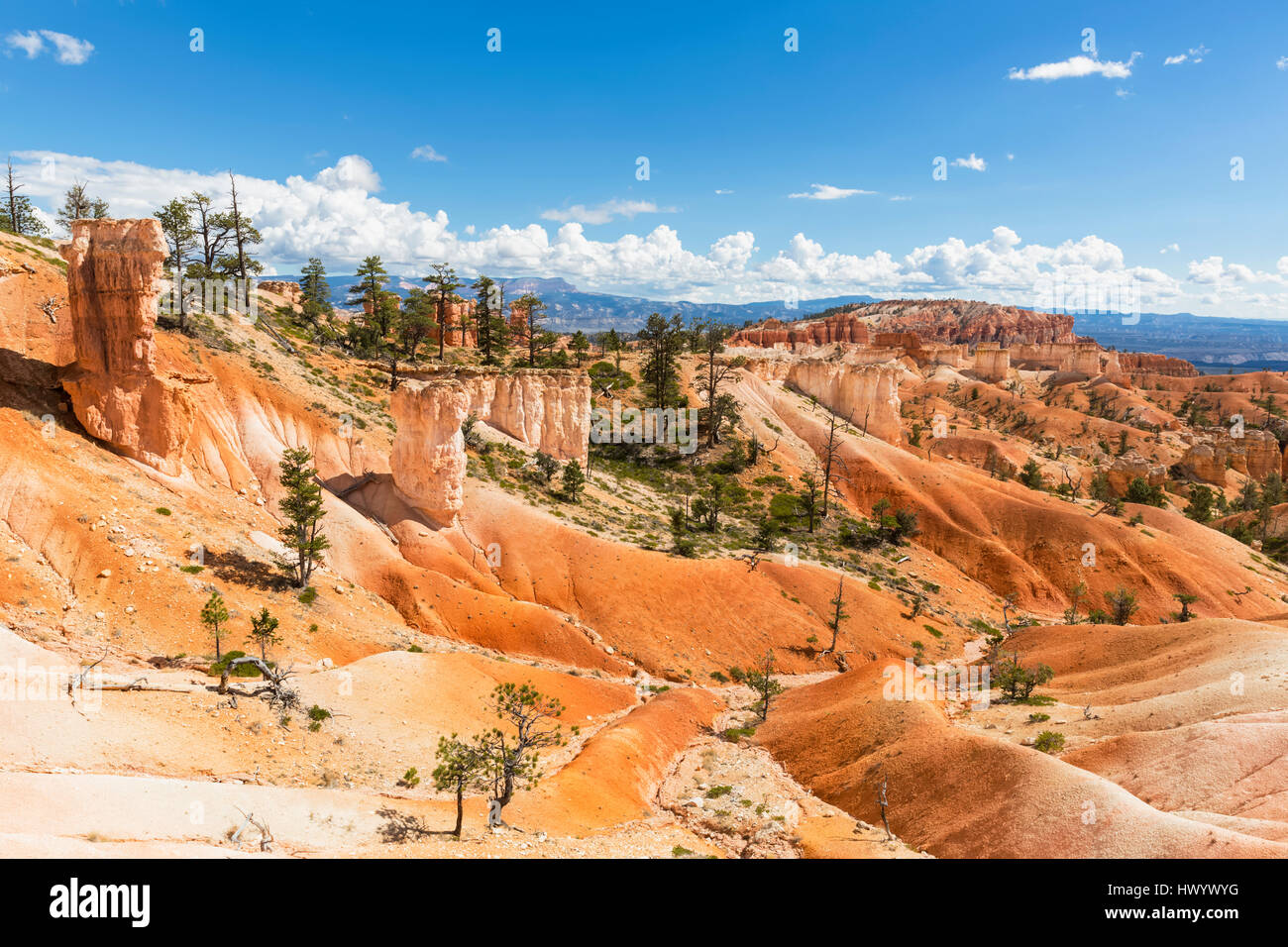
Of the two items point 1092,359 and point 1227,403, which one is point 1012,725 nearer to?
point 1227,403

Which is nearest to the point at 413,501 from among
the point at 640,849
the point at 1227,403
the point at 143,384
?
the point at 143,384

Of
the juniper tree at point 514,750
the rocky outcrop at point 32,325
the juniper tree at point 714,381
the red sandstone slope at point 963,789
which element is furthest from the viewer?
the juniper tree at point 714,381

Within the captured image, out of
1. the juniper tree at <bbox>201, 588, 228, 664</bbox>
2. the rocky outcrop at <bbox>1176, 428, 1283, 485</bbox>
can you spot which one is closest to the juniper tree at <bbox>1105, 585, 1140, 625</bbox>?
the rocky outcrop at <bbox>1176, 428, 1283, 485</bbox>

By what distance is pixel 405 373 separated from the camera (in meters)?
55.8

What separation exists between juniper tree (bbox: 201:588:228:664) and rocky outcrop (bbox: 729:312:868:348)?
129 metres

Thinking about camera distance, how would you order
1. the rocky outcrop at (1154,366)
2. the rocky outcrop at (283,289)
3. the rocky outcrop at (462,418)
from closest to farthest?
1. the rocky outcrop at (462,418)
2. the rocky outcrop at (283,289)
3. the rocky outcrop at (1154,366)

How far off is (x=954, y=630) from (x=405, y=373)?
48221 millimetres

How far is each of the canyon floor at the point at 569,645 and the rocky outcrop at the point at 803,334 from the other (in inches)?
3719

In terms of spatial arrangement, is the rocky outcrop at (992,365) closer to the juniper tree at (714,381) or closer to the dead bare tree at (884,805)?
the juniper tree at (714,381)

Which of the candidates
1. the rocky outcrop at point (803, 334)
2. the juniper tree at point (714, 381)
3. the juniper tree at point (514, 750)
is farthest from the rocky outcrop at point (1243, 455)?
the juniper tree at point (514, 750)

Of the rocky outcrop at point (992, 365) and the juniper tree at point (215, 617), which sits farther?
the rocky outcrop at point (992, 365)

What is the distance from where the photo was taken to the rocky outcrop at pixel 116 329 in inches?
1174

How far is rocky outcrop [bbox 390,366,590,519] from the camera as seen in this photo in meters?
38.8

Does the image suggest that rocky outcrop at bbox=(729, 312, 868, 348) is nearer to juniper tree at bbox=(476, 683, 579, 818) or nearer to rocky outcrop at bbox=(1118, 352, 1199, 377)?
rocky outcrop at bbox=(1118, 352, 1199, 377)
